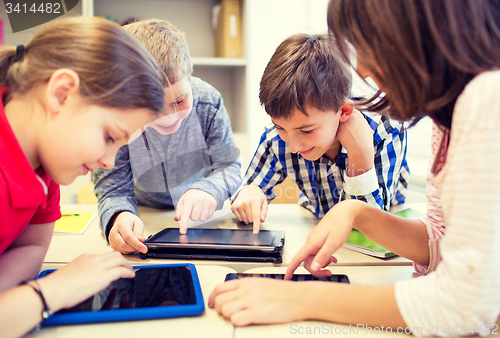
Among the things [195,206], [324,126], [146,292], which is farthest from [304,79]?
[146,292]

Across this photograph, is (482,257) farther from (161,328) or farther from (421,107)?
(161,328)

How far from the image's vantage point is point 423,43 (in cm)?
48

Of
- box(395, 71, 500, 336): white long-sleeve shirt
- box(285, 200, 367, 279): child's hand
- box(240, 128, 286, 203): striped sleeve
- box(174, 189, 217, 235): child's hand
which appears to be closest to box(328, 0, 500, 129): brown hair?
box(395, 71, 500, 336): white long-sleeve shirt

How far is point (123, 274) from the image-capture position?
580mm

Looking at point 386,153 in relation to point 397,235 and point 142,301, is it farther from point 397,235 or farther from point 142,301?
point 142,301

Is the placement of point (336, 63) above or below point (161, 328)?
above

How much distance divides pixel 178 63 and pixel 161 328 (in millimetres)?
714

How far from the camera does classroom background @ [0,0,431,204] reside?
1959 mm

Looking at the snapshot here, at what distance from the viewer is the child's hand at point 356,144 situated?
99 cm

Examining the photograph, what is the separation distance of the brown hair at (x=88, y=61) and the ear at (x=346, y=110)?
0.58 m

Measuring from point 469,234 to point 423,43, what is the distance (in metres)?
0.25

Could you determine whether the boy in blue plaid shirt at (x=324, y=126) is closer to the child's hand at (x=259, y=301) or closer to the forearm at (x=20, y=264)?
the child's hand at (x=259, y=301)

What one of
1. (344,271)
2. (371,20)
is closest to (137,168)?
(344,271)

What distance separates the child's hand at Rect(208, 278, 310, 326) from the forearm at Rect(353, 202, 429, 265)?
204 mm
